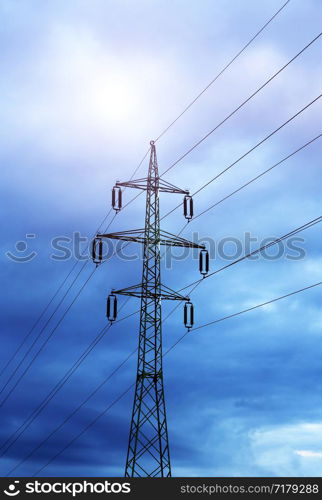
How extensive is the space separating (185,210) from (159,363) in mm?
9161

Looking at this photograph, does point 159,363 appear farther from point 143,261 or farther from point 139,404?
point 143,261

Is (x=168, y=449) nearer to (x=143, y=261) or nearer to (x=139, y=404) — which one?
(x=139, y=404)

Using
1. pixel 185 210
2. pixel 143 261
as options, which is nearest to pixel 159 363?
pixel 143 261

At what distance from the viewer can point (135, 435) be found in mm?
44875

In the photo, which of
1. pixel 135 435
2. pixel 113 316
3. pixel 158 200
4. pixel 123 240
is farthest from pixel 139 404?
pixel 158 200

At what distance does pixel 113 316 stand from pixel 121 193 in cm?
742
